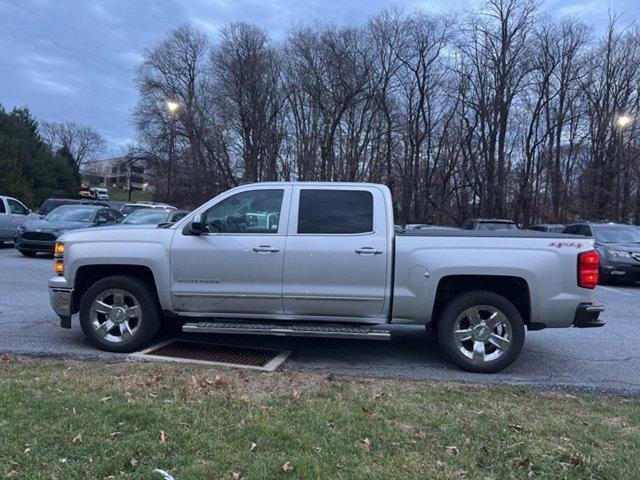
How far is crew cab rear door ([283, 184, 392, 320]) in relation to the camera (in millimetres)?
5625

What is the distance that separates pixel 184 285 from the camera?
231 inches

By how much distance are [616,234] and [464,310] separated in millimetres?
12544

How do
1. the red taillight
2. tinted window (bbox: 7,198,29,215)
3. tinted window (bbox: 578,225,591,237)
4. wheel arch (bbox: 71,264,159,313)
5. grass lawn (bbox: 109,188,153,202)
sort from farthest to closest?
grass lawn (bbox: 109,188,153,202)
tinted window (bbox: 7,198,29,215)
tinted window (bbox: 578,225,591,237)
wheel arch (bbox: 71,264,159,313)
the red taillight

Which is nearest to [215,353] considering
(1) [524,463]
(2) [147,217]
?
(1) [524,463]

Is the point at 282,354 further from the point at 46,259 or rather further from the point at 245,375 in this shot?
the point at 46,259

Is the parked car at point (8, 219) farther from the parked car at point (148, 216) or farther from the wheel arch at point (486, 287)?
the wheel arch at point (486, 287)

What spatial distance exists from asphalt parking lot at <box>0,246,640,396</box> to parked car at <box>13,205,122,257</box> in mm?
8624

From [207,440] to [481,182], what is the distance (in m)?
38.8

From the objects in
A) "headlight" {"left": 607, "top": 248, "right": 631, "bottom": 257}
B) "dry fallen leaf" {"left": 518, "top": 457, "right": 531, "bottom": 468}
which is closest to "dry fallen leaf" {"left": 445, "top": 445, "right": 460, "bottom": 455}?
"dry fallen leaf" {"left": 518, "top": 457, "right": 531, "bottom": 468}

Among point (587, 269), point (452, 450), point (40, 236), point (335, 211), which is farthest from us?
point (40, 236)

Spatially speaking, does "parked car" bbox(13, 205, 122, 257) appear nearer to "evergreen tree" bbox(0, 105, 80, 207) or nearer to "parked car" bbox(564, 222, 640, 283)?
"parked car" bbox(564, 222, 640, 283)

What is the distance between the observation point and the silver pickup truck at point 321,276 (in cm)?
555

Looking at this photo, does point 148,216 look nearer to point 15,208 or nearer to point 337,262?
point 15,208

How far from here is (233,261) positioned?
5773 mm
